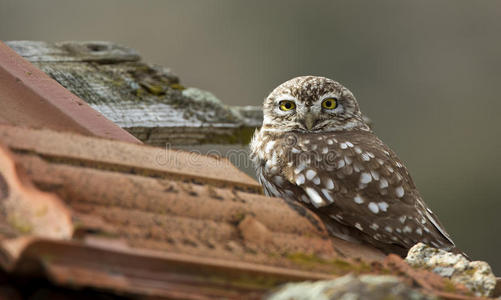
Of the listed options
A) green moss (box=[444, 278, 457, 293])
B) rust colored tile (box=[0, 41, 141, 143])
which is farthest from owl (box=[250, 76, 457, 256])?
green moss (box=[444, 278, 457, 293])

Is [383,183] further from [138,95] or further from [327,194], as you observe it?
[138,95]

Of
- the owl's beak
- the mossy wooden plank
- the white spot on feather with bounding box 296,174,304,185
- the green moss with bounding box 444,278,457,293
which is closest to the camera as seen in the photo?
the green moss with bounding box 444,278,457,293

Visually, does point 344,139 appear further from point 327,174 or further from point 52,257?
point 52,257

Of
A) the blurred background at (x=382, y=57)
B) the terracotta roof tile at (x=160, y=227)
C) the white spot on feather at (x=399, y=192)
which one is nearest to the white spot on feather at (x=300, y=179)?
the white spot on feather at (x=399, y=192)

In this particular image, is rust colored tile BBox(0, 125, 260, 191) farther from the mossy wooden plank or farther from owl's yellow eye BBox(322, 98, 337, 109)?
owl's yellow eye BBox(322, 98, 337, 109)

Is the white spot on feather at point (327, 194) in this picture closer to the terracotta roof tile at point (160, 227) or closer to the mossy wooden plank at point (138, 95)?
the terracotta roof tile at point (160, 227)

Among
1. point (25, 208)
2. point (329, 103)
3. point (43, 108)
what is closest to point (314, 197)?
point (329, 103)

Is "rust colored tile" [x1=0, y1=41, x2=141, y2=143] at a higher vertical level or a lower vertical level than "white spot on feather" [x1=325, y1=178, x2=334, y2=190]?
higher
